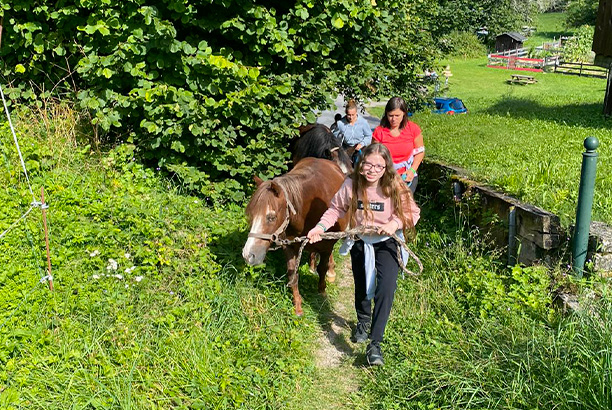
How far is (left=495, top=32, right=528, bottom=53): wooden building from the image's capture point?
57125 millimetres

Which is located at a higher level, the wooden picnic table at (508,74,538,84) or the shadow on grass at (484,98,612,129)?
the shadow on grass at (484,98,612,129)

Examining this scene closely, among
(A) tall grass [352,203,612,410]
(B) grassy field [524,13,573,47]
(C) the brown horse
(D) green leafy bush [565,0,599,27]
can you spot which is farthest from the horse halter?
(D) green leafy bush [565,0,599,27]

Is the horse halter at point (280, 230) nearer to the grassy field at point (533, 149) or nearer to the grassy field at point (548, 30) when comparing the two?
the grassy field at point (533, 149)

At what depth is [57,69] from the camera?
664cm

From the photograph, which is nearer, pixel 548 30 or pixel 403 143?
pixel 403 143

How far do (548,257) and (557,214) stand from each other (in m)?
0.41

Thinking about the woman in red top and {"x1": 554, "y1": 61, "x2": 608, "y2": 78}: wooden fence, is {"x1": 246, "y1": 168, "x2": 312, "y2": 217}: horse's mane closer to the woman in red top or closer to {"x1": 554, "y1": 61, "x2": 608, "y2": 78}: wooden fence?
the woman in red top

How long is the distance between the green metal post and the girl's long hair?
136cm

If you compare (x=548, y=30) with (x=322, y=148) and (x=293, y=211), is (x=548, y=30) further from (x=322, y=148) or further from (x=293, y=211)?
(x=293, y=211)

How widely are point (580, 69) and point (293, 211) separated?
40.2 meters

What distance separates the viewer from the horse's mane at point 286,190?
438 cm

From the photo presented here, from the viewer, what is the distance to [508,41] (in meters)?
58.0

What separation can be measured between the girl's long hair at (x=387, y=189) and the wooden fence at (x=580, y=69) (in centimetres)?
3600

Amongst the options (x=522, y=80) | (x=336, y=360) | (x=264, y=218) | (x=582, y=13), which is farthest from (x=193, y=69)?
(x=582, y=13)
